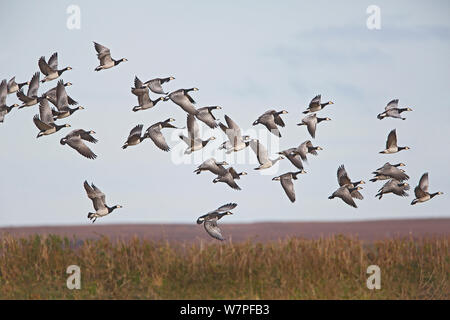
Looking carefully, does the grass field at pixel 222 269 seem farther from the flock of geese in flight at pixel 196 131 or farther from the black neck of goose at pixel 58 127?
the black neck of goose at pixel 58 127

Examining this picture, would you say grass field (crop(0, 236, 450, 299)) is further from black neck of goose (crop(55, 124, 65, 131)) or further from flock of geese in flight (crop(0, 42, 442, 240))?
black neck of goose (crop(55, 124, 65, 131))

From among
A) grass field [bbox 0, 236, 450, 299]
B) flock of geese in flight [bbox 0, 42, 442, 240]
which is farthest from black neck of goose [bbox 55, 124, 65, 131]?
grass field [bbox 0, 236, 450, 299]

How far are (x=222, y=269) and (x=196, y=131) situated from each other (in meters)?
5.22

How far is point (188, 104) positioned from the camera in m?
21.7

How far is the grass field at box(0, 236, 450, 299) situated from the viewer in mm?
17594

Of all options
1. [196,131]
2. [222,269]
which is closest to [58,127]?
[196,131]

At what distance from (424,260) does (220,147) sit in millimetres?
7541

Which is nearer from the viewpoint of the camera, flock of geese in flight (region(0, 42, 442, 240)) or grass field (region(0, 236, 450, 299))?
grass field (region(0, 236, 450, 299))

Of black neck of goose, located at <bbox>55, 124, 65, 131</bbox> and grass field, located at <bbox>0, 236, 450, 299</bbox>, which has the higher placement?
black neck of goose, located at <bbox>55, 124, 65, 131</bbox>

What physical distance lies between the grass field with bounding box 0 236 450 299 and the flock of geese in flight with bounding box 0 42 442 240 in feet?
6.09

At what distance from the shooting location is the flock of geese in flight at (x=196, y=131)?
2127 cm

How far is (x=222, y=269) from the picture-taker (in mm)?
18266
